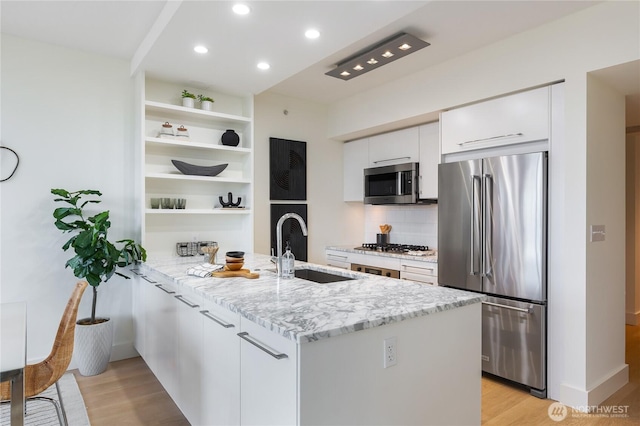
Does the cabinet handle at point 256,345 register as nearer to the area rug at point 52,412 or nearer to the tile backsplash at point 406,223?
the area rug at point 52,412

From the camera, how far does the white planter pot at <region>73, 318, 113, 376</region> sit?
316cm

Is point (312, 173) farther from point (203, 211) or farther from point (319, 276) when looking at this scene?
point (319, 276)

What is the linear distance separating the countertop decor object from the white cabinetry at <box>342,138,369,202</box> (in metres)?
1.73

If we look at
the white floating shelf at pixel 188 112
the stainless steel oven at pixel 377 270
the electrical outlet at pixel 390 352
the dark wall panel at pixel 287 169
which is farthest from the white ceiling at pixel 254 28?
the stainless steel oven at pixel 377 270

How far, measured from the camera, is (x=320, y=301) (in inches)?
70.4

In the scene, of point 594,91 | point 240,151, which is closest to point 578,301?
point 594,91

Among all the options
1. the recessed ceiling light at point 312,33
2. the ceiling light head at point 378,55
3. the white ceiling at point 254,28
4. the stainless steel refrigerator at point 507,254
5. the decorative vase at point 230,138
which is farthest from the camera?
the decorative vase at point 230,138

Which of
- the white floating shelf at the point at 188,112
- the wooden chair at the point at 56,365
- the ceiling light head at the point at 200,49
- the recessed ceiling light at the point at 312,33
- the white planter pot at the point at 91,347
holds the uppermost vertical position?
the ceiling light head at the point at 200,49

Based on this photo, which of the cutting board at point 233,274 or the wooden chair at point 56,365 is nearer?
the wooden chair at point 56,365

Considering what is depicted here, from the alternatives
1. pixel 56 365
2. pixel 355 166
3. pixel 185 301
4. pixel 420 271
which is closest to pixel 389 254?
pixel 420 271

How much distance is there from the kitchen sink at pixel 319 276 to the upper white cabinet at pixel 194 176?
4.36 ft

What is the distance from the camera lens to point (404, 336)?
5.22 feet

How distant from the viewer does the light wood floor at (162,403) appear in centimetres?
253

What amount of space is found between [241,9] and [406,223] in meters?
3.09
